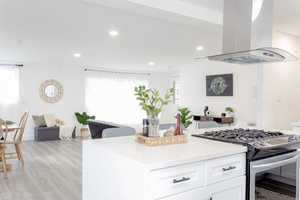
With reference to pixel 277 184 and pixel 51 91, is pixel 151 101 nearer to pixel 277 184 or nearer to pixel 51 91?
pixel 277 184

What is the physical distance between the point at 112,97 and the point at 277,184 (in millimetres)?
7616

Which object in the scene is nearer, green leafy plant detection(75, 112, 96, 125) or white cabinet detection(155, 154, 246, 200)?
white cabinet detection(155, 154, 246, 200)

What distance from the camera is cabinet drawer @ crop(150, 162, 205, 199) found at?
141 centimetres

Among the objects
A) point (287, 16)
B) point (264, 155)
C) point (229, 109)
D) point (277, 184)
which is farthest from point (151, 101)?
point (229, 109)

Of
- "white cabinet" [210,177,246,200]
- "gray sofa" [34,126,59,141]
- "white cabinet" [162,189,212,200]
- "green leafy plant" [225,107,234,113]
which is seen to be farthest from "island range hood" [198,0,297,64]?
"gray sofa" [34,126,59,141]

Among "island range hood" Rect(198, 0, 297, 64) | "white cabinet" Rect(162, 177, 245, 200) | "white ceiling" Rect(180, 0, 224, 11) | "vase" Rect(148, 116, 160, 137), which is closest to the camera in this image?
"white cabinet" Rect(162, 177, 245, 200)

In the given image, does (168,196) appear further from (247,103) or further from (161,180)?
(247,103)

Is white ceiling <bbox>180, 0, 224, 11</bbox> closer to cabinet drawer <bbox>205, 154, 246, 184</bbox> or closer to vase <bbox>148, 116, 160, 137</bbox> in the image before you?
vase <bbox>148, 116, 160, 137</bbox>

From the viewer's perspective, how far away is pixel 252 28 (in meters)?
2.21

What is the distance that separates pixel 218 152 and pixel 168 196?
0.50 metres

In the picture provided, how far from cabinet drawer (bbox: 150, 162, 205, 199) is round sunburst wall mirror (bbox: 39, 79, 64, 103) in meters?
7.26

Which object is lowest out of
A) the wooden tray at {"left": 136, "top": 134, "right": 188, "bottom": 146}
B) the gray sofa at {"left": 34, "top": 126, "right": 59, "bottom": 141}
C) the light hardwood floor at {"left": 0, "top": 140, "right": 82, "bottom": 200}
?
the light hardwood floor at {"left": 0, "top": 140, "right": 82, "bottom": 200}

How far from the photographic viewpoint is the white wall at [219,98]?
6.07 meters

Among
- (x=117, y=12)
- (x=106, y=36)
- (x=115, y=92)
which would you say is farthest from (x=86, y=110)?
(x=117, y=12)
